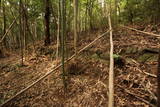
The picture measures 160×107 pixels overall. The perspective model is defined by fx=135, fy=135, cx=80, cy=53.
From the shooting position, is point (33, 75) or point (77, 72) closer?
point (77, 72)

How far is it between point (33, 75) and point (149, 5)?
4.45 metres

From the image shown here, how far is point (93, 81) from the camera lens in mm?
2547

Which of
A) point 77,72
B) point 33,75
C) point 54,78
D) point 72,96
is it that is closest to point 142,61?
point 77,72

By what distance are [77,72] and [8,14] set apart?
649 centimetres

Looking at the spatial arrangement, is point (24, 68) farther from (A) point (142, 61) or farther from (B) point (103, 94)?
(A) point (142, 61)

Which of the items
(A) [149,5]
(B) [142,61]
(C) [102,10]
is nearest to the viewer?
(B) [142,61]

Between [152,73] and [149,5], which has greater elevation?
[149,5]

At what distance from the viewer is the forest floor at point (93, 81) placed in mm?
2057

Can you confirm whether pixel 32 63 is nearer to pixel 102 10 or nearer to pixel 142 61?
pixel 142 61

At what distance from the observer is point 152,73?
2285 millimetres

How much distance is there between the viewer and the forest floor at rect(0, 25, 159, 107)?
206 centimetres

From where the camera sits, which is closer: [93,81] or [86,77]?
[93,81]

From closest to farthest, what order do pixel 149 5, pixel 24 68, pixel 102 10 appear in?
pixel 24 68 < pixel 149 5 < pixel 102 10

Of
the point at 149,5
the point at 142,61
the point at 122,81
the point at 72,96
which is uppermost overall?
the point at 149,5
